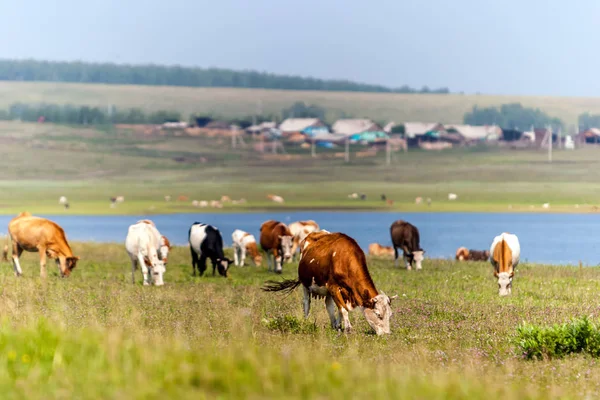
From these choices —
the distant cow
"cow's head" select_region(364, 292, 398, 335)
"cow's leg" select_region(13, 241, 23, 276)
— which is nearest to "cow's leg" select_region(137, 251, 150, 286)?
"cow's leg" select_region(13, 241, 23, 276)

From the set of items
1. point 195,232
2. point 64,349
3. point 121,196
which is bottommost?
point 121,196

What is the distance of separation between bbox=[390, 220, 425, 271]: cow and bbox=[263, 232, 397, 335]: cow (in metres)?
17.5

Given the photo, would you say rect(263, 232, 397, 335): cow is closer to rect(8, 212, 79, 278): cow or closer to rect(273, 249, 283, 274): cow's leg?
rect(8, 212, 79, 278): cow

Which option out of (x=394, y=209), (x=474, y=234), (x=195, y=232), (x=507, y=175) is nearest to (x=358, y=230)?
(x=474, y=234)

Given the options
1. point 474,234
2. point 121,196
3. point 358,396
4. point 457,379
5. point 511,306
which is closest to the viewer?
point 358,396

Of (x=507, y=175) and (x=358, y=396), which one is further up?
(x=358, y=396)

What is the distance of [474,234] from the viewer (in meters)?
80.3

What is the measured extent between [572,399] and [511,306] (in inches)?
426

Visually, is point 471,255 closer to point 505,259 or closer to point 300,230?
point 300,230

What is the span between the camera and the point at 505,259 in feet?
81.4

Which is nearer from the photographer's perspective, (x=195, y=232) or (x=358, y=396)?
(x=358, y=396)

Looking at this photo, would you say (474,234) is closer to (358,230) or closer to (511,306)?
(358,230)

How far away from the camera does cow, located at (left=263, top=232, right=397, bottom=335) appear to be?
1595cm

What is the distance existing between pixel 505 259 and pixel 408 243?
1123 centimetres
